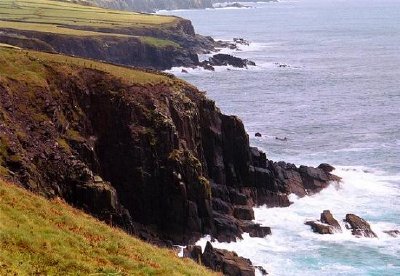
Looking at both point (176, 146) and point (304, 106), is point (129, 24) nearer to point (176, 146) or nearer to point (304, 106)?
point (304, 106)

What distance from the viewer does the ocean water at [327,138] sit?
51.5 metres

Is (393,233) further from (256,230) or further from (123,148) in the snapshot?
(123,148)

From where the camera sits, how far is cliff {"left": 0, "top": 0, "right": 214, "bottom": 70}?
128750 millimetres

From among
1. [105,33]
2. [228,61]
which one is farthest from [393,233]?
[228,61]

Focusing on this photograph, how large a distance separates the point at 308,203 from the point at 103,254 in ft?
146

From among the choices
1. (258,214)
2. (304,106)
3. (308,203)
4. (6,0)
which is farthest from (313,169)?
(6,0)

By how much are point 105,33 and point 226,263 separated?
114 meters

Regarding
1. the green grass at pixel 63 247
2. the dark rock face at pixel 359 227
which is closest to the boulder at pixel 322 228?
the dark rock face at pixel 359 227

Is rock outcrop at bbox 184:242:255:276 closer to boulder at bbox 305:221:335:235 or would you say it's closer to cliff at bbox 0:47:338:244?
cliff at bbox 0:47:338:244

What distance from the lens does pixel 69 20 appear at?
156 m

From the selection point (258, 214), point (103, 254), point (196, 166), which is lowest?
point (258, 214)

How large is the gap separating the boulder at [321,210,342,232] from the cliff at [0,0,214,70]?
72926mm

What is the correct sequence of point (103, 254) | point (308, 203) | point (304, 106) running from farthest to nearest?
1. point (304, 106)
2. point (308, 203)
3. point (103, 254)

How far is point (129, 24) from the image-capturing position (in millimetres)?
167875
